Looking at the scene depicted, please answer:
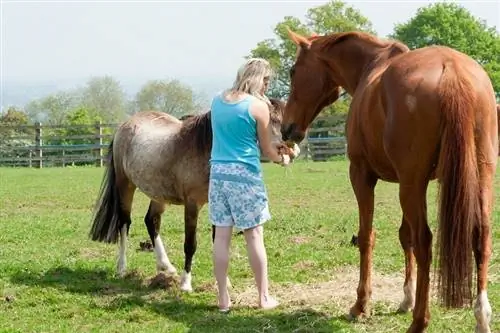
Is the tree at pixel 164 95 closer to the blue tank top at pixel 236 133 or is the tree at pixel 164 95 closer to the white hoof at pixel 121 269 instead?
the white hoof at pixel 121 269

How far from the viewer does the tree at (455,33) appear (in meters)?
62.7

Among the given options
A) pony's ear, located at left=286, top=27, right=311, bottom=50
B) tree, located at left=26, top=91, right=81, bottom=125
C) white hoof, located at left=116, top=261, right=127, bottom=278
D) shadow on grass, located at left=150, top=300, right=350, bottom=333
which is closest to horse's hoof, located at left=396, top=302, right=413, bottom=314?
shadow on grass, located at left=150, top=300, right=350, bottom=333

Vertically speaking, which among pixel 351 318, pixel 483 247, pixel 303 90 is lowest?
pixel 351 318

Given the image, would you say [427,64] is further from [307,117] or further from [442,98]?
[307,117]

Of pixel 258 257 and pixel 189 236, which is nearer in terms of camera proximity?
pixel 258 257

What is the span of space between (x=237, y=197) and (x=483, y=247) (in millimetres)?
2110

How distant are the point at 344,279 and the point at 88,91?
7896cm

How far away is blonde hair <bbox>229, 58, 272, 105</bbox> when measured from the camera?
587 cm

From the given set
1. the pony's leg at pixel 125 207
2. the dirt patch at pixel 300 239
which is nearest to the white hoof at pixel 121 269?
the pony's leg at pixel 125 207

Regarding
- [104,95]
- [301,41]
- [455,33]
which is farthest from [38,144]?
[104,95]

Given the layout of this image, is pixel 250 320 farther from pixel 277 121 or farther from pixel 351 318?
pixel 277 121

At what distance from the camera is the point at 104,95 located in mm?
81375

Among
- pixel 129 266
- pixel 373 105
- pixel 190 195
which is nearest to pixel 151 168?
pixel 190 195

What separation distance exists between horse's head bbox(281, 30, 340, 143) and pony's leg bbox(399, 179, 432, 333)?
69.3 inches
